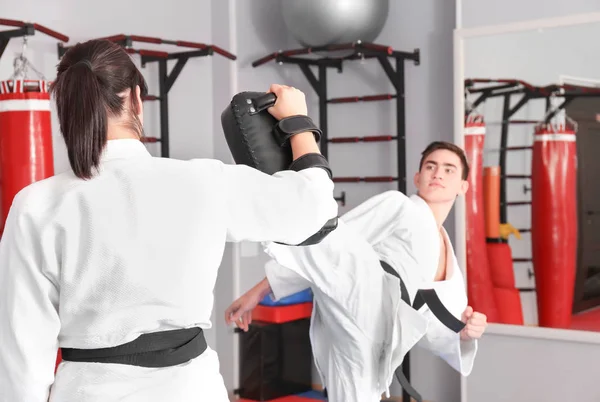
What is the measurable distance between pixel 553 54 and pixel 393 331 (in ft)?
6.45

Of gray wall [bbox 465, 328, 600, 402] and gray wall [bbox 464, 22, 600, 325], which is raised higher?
gray wall [bbox 464, 22, 600, 325]

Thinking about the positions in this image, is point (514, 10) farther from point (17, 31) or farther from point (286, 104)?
point (286, 104)

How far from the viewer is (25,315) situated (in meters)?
1.23

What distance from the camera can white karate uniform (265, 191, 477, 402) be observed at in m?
2.41

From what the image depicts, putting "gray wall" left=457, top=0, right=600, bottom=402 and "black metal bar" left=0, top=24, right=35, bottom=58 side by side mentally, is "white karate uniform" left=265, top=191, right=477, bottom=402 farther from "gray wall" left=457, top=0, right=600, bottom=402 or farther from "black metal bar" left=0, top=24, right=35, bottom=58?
"black metal bar" left=0, top=24, right=35, bottom=58

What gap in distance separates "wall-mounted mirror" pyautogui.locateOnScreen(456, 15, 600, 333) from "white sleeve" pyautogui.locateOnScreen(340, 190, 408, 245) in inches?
58.1

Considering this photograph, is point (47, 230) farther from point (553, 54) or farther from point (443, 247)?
point (553, 54)

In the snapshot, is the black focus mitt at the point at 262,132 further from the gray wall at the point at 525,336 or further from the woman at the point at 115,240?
the gray wall at the point at 525,336

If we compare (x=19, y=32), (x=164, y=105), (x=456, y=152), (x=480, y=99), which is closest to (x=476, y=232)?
(x=480, y=99)

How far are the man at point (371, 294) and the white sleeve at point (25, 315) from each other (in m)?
1.04

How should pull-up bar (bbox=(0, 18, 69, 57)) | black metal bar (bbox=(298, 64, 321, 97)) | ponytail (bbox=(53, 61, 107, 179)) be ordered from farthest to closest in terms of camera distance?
black metal bar (bbox=(298, 64, 321, 97)), pull-up bar (bbox=(0, 18, 69, 57)), ponytail (bbox=(53, 61, 107, 179))

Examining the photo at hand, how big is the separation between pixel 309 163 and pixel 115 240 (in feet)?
1.14

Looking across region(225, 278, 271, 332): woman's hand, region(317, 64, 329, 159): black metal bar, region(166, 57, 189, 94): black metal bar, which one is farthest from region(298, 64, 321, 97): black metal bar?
region(225, 278, 271, 332): woman's hand

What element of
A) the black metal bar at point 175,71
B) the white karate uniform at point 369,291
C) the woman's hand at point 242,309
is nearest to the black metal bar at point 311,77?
the black metal bar at point 175,71
